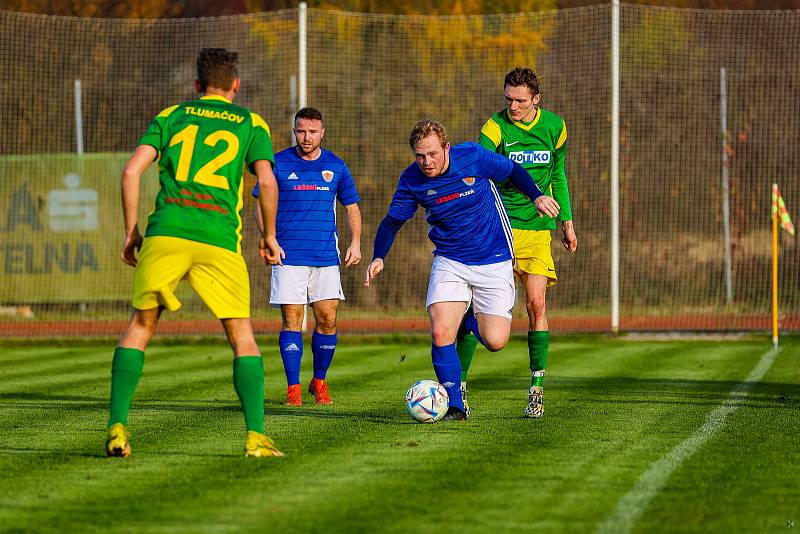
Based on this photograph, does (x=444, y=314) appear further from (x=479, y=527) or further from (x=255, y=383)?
(x=479, y=527)

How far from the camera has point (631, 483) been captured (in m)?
6.73

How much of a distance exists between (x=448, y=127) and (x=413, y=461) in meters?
19.0

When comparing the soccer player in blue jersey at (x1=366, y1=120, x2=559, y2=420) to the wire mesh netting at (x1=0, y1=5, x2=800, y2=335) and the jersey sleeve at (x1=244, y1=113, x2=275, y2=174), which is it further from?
the wire mesh netting at (x1=0, y1=5, x2=800, y2=335)

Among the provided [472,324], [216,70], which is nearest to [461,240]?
[472,324]

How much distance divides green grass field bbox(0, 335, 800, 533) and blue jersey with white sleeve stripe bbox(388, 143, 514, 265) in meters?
1.14

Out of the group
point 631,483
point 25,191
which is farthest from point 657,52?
point 631,483

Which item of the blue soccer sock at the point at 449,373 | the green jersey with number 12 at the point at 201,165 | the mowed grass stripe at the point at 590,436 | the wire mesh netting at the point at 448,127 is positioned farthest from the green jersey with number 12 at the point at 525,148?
the wire mesh netting at the point at 448,127

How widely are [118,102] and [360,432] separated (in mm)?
17337

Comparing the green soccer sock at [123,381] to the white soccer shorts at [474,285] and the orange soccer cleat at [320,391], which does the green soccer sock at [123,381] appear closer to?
the white soccer shorts at [474,285]

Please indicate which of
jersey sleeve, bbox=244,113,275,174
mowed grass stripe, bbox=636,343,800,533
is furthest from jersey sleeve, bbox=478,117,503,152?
jersey sleeve, bbox=244,113,275,174

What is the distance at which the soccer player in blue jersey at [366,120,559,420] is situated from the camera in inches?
372

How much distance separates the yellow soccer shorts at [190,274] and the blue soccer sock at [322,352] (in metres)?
3.43

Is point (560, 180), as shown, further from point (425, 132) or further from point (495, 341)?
point (425, 132)

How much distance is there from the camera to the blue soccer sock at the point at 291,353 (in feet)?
36.0
